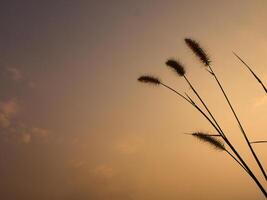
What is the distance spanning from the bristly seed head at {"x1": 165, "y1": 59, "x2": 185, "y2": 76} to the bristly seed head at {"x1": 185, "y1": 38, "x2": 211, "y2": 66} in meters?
0.55

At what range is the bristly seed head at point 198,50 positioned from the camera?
875 centimetres

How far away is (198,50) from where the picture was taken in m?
8.81

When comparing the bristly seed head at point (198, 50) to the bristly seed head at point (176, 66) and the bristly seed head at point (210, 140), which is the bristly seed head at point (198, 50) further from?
the bristly seed head at point (210, 140)

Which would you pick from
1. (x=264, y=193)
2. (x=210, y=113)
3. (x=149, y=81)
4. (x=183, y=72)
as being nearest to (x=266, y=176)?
(x=264, y=193)

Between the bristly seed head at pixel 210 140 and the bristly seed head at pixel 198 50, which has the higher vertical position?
the bristly seed head at pixel 198 50

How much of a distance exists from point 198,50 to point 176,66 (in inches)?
28.1

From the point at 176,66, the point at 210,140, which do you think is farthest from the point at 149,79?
the point at 210,140

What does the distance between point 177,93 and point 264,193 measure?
3.29 meters

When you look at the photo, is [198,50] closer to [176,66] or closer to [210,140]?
[176,66]

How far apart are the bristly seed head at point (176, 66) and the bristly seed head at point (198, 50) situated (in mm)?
546

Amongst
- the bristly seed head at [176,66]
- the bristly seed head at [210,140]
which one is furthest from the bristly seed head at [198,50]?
the bristly seed head at [210,140]

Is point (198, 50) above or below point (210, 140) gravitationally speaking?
above

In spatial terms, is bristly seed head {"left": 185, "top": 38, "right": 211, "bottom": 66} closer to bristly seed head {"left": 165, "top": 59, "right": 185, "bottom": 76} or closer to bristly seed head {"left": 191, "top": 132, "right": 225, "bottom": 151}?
bristly seed head {"left": 165, "top": 59, "right": 185, "bottom": 76}

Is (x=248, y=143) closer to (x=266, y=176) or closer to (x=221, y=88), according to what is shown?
(x=266, y=176)
